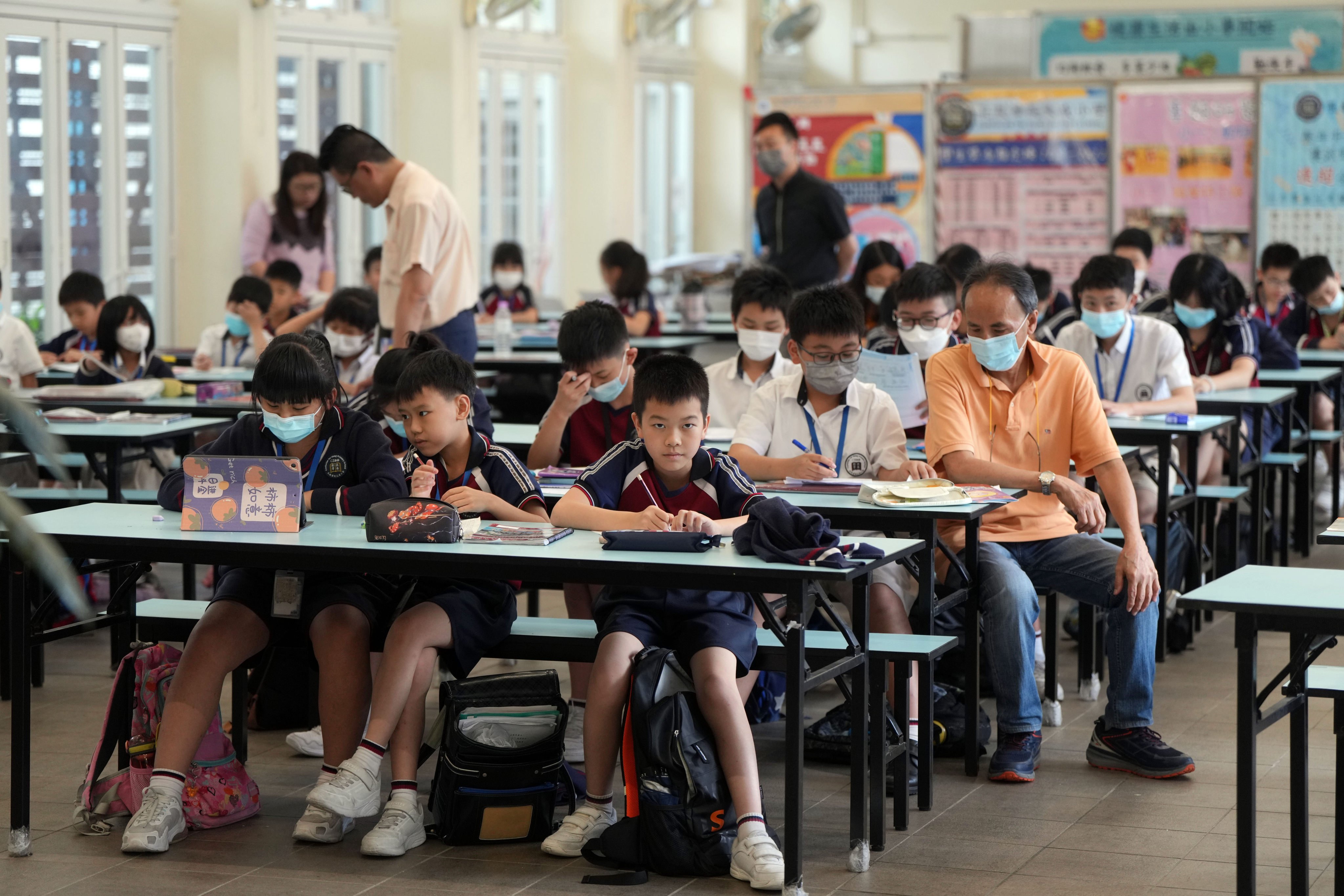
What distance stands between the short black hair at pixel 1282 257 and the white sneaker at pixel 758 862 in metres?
5.67

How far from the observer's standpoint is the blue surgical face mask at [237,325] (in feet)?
22.5

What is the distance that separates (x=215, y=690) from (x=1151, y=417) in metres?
2.93

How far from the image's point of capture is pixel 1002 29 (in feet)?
33.6

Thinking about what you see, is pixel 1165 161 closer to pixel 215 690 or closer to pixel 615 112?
pixel 615 112

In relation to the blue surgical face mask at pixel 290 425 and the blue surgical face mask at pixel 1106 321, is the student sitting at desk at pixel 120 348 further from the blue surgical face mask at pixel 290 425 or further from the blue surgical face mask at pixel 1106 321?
the blue surgical face mask at pixel 1106 321

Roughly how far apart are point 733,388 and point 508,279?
14.4 feet

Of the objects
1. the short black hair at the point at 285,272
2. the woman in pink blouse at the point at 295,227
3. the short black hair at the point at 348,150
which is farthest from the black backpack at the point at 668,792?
the woman in pink blouse at the point at 295,227

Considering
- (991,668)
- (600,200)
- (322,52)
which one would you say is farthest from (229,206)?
(991,668)

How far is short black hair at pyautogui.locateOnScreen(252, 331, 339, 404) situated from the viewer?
11.3 ft

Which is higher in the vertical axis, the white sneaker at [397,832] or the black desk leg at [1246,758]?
the black desk leg at [1246,758]

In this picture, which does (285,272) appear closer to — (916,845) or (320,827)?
(320,827)

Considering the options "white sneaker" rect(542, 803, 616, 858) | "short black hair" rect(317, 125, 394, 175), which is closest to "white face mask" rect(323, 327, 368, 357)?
"short black hair" rect(317, 125, 394, 175)

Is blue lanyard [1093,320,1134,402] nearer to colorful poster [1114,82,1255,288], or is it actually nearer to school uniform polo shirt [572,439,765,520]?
school uniform polo shirt [572,439,765,520]

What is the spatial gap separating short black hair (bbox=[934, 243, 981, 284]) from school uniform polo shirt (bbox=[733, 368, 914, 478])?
7.01 ft
